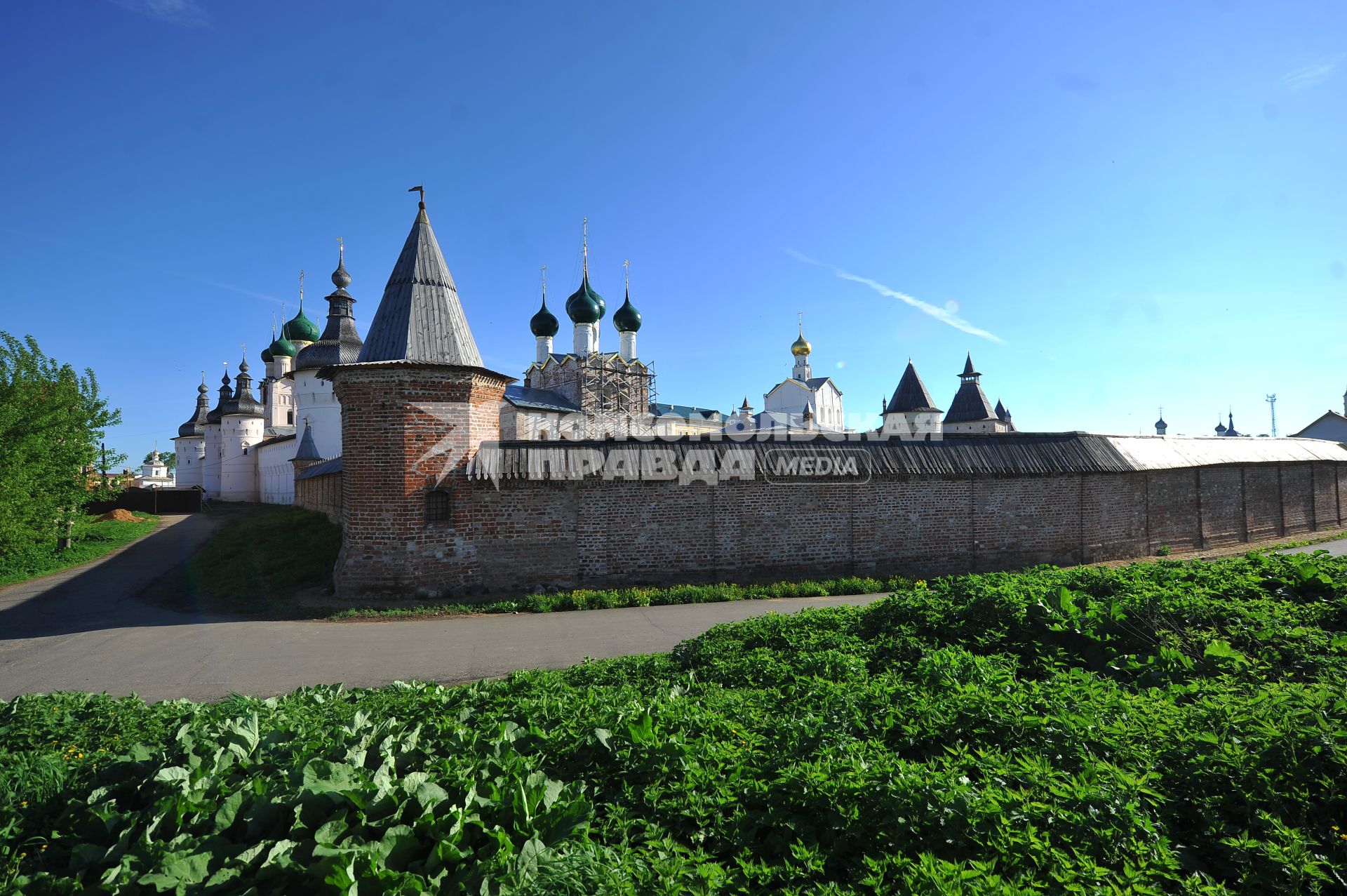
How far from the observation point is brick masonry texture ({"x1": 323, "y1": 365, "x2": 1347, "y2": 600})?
10.2m

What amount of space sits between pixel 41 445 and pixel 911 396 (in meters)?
35.6

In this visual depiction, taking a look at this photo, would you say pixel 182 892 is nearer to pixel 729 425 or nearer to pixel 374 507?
pixel 374 507

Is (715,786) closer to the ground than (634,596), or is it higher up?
higher up

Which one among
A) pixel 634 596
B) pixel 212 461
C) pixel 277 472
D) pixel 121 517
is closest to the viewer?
pixel 634 596

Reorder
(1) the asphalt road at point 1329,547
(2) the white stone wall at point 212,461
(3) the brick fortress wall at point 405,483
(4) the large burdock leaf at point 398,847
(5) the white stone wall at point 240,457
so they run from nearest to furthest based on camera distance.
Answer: (4) the large burdock leaf at point 398,847, (3) the brick fortress wall at point 405,483, (1) the asphalt road at point 1329,547, (5) the white stone wall at point 240,457, (2) the white stone wall at point 212,461

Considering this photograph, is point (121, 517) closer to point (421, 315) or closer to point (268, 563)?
point (268, 563)

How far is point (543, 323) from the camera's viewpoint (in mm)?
38062

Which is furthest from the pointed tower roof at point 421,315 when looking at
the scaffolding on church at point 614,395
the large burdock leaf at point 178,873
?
the scaffolding on church at point 614,395

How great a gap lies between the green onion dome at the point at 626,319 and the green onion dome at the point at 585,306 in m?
1.26

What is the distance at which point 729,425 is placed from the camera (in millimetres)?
45594

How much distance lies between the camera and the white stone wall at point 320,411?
112ft

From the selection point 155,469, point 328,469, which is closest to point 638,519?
point 328,469

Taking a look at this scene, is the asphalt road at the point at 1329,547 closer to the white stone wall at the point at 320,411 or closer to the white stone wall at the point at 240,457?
the white stone wall at the point at 320,411

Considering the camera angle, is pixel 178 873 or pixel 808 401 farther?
pixel 808 401
